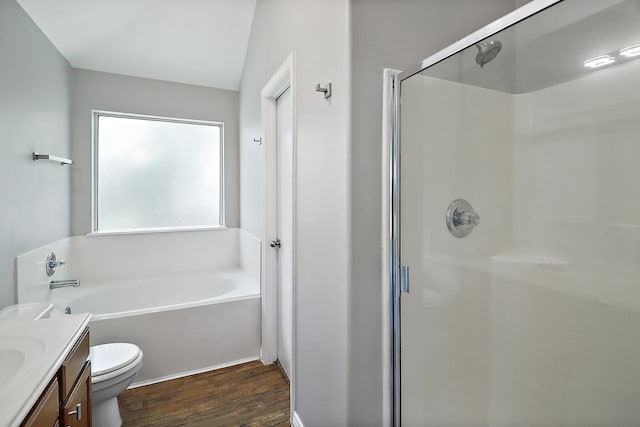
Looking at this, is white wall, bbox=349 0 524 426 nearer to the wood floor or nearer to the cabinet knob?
the wood floor

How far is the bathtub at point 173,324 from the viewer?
2.19 meters

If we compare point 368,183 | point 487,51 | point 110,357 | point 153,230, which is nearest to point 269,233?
point 110,357

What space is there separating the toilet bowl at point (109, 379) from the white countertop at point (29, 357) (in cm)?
52

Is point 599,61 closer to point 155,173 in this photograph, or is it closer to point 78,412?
point 78,412

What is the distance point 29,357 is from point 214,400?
1260mm

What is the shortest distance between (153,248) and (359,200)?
263cm

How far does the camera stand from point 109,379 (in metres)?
1.65

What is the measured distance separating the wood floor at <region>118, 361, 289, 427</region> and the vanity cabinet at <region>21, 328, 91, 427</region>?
700 millimetres

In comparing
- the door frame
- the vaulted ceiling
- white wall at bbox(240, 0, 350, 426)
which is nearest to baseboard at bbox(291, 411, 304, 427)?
white wall at bbox(240, 0, 350, 426)

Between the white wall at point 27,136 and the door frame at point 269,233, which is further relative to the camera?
the door frame at point 269,233

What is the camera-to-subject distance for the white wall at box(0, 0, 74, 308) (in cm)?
173

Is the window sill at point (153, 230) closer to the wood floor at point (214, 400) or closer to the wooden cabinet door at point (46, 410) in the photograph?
the wood floor at point (214, 400)

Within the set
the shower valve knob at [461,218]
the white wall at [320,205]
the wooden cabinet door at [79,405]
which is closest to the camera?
the wooden cabinet door at [79,405]

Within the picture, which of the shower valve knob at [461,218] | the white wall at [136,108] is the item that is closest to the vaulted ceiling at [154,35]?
the white wall at [136,108]
